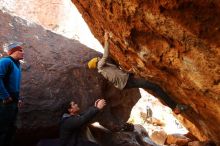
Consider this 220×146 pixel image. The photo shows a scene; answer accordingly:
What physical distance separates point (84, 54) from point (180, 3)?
5489mm

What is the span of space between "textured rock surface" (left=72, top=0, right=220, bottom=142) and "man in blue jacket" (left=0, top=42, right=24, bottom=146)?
85.6 inches

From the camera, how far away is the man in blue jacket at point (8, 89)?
230 inches

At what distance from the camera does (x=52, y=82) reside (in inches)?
340

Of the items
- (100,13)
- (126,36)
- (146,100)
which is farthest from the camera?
(146,100)

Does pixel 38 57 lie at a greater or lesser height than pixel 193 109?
greater

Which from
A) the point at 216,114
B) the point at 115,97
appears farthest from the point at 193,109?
the point at 115,97

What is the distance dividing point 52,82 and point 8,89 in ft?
8.63

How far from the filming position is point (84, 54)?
33.0ft

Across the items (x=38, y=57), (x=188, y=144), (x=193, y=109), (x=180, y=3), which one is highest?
(x=180, y=3)

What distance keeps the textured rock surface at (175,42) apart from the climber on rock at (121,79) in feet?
0.81

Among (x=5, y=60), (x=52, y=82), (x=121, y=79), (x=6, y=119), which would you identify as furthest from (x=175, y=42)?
(x=52, y=82)

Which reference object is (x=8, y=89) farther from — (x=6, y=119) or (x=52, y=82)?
(x=52, y=82)

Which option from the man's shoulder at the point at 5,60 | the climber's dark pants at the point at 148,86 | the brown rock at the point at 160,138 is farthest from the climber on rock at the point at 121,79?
the brown rock at the point at 160,138

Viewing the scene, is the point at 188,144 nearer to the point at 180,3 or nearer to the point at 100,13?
the point at 100,13
